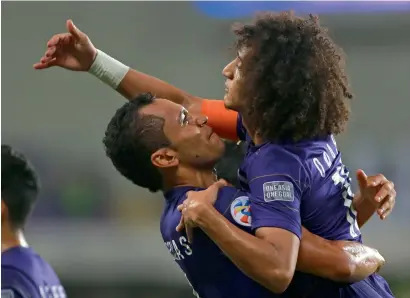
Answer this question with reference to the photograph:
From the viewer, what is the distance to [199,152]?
2170 millimetres

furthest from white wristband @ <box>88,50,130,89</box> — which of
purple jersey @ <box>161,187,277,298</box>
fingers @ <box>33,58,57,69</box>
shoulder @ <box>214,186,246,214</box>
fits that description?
shoulder @ <box>214,186,246,214</box>

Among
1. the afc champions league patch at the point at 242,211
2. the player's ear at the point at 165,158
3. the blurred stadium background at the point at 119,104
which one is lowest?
the blurred stadium background at the point at 119,104

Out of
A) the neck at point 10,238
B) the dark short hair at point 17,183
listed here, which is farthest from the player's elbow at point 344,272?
the dark short hair at point 17,183

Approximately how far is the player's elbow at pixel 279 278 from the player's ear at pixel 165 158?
52cm

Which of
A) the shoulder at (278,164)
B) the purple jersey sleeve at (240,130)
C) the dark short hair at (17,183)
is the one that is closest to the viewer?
the shoulder at (278,164)

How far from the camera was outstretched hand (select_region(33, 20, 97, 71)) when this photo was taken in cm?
253

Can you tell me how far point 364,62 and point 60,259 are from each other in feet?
8.81

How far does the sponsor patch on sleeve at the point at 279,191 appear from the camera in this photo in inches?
73.3

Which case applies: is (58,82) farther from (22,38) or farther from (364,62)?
(364,62)

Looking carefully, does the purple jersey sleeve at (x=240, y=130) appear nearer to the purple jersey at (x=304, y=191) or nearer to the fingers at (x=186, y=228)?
the purple jersey at (x=304, y=191)

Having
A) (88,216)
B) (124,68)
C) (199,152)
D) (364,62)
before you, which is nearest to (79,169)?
(88,216)

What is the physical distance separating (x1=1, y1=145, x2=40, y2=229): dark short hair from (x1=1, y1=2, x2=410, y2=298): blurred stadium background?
7.99 ft

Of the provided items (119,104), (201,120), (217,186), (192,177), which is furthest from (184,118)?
(119,104)

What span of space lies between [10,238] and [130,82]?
0.90 meters
